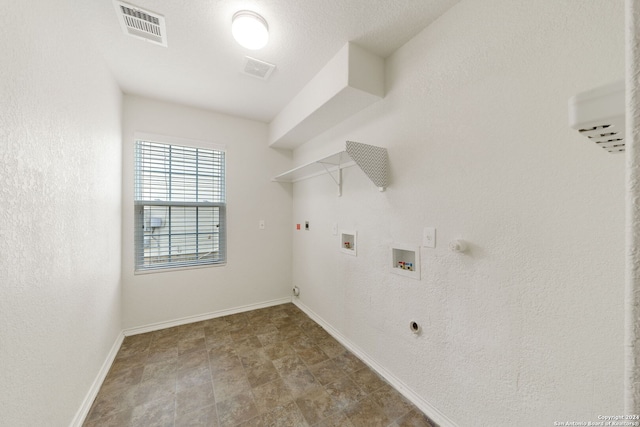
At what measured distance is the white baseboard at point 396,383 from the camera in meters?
1.47

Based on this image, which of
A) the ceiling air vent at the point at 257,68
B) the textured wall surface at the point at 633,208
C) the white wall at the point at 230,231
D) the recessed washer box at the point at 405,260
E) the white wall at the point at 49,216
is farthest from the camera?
the white wall at the point at 230,231

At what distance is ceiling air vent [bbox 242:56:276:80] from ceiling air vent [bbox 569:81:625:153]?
2132 mm

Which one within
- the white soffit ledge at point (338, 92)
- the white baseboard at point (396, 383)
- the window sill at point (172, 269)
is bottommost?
the white baseboard at point (396, 383)

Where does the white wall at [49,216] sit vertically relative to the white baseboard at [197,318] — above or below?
above

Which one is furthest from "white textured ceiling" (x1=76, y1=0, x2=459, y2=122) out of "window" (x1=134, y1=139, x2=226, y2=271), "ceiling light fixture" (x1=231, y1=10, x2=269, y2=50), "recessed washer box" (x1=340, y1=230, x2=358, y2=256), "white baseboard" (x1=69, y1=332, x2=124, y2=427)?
"white baseboard" (x1=69, y1=332, x2=124, y2=427)

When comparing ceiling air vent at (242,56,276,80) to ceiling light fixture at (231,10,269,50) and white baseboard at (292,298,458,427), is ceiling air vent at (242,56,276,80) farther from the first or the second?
white baseboard at (292,298,458,427)

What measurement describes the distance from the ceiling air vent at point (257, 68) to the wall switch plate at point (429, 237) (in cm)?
186

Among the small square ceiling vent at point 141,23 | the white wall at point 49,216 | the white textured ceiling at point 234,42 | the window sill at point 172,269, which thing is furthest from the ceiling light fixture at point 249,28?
the window sill at point 172,269

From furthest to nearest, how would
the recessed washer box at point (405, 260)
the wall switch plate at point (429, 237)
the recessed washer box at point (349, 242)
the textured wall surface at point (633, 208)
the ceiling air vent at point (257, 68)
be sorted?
1. the recessed washer box at point (349, 242)
2. the ceiling air vent at point (257, 68)
3. the recessed washer box at point (405, 260)
4. the wall switch plate at point (429, 237)
5. the textured wall surface at point (633, 208)

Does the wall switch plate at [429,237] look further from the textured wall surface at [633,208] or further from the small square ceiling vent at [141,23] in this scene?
the small square ceiling vent at [141,23]

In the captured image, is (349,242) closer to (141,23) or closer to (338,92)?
(338,92)

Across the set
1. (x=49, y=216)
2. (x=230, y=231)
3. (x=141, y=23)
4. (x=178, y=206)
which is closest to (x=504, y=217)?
(x=49, y=216)

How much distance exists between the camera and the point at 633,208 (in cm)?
32

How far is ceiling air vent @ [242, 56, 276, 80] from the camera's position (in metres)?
2.00
